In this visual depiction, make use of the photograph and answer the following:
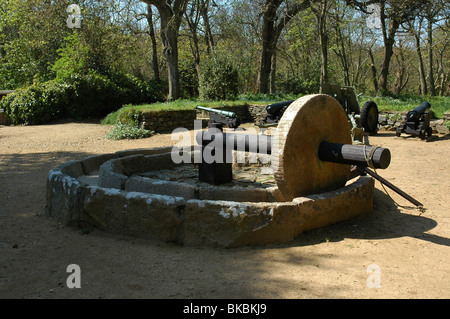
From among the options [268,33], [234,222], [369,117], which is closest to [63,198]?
[234,222]

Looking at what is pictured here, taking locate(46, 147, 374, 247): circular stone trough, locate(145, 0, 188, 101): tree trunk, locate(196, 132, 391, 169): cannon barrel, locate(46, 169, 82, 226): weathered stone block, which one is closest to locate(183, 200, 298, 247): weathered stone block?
locate(46, 147, 374, 247): circular stone trough

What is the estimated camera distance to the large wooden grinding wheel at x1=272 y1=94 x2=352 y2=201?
3740mm

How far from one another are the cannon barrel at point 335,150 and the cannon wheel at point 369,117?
750 centimetres

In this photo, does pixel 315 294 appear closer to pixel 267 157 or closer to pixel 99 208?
pixel 99 208

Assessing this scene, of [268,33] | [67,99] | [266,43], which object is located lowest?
[67,99]

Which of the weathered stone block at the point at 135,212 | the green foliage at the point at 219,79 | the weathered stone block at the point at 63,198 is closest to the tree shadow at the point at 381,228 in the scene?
the weathered stone block at the point at 135,212

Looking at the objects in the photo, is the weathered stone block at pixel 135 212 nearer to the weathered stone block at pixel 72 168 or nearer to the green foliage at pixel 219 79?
the weathered stone block at pixel 72 168

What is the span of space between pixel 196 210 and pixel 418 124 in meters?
→ 8.76

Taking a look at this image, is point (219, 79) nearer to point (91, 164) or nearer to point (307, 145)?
point (91, 164)

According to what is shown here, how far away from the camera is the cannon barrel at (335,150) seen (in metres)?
3.56

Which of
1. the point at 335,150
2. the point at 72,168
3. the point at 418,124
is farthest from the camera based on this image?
the point at 418,124

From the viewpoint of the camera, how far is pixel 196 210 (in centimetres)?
358

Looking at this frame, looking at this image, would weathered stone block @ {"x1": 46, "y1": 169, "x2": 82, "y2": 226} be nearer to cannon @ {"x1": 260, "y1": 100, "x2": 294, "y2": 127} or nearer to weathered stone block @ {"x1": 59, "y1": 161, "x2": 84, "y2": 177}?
weathered stone block @ {"x1": 59, "y1": 161, "x2": 84, "y2": 177}

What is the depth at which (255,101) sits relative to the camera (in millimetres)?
15438
